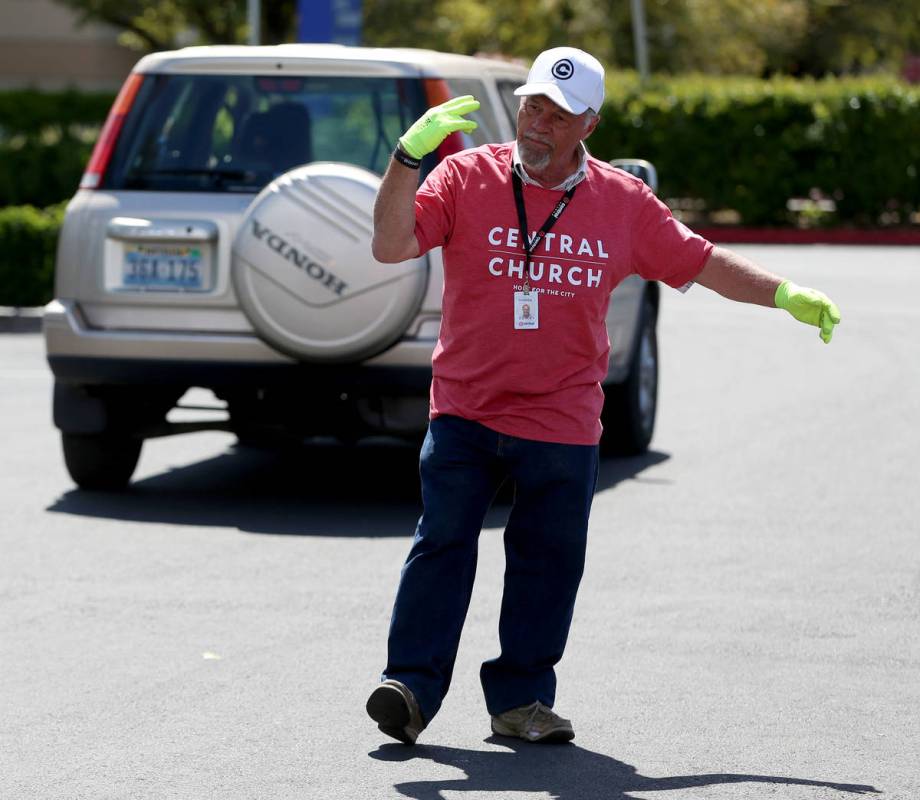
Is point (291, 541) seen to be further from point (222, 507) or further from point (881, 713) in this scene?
point (881, 713)

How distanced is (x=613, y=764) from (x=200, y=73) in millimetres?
4805

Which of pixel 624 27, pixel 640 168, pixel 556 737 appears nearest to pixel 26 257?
pixel 640 168

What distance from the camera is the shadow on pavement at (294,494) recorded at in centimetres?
858

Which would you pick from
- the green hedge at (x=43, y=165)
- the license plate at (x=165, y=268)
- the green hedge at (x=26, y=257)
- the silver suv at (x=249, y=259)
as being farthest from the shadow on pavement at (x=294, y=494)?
the green hedge at (x=43, y=165)

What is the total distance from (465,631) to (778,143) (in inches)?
1035

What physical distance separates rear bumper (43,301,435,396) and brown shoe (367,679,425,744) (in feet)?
11.0

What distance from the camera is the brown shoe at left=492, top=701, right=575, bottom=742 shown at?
5254mm

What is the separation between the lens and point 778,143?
31.9 meters

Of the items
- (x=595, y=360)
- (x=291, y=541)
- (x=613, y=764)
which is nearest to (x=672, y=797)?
(x=613, y=764)

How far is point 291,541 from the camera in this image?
26.7 feet

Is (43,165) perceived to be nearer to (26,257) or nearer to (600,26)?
(26,257)

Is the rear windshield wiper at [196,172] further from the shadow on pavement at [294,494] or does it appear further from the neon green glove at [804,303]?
the neon green glove at [804,303]

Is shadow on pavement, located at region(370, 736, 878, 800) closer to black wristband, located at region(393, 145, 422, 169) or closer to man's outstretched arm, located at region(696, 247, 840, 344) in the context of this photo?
man's outstretched arm, located at region(696, 247, 840, 344)

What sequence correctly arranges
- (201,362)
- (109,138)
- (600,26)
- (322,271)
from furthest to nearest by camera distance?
(600,26) < (109,138) < (201,362) < (322,271)
